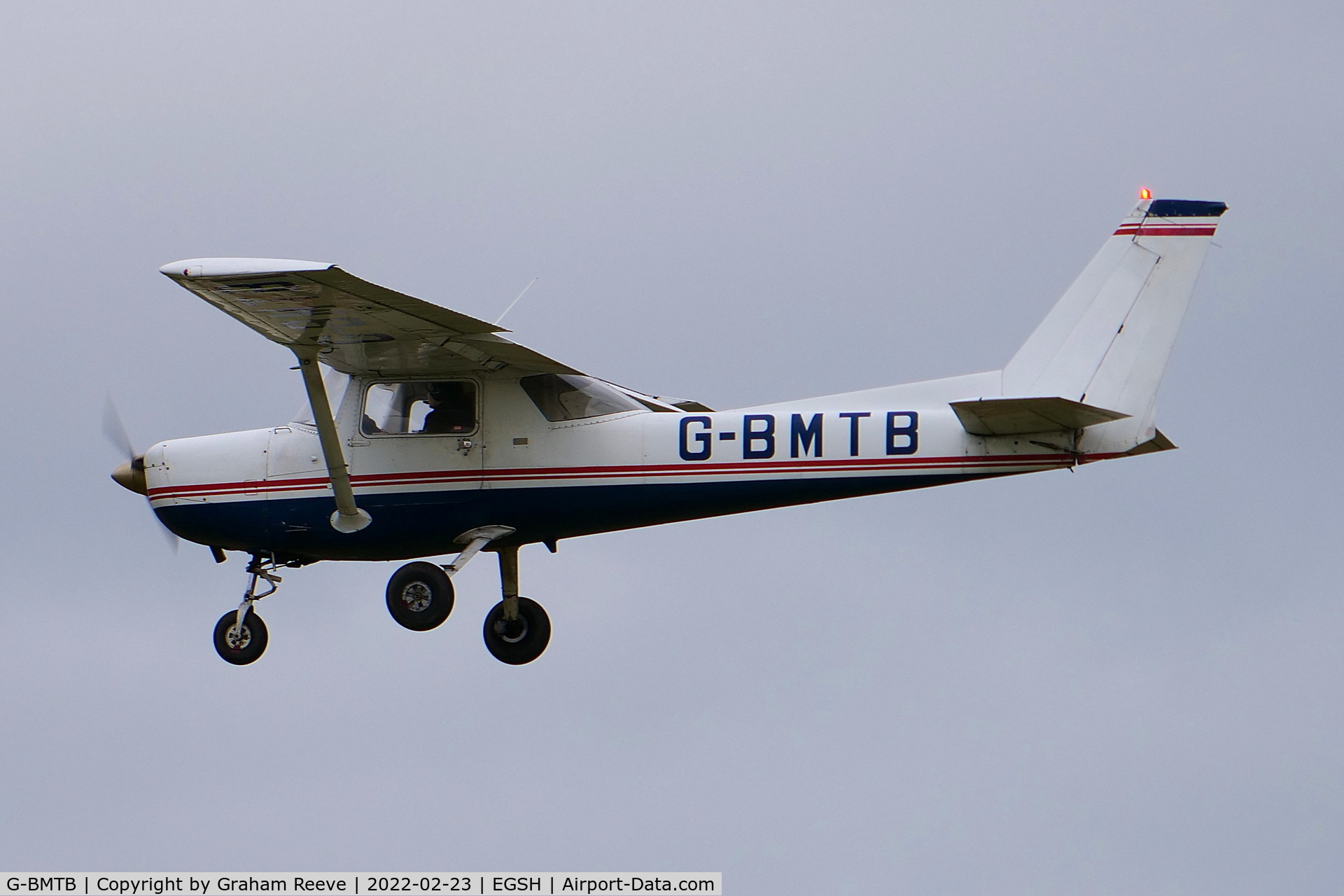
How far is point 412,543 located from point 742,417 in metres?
3.31

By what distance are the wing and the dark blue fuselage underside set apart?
3.95 feet

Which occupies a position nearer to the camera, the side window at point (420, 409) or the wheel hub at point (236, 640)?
the side window at point (420, 409)

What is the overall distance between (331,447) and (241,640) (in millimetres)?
2325

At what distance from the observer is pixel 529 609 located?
70.7 ft

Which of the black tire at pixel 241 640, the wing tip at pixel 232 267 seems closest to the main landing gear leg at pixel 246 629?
the black tire at pixel 241 640

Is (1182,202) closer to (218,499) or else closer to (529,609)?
(529,609)

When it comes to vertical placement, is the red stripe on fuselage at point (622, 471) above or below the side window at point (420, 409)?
below

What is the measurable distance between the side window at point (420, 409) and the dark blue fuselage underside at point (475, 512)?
61cm

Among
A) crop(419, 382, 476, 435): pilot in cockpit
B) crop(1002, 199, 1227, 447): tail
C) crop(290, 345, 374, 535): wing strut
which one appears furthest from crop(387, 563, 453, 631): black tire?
crop(1002, 199, 1227, 447): tail

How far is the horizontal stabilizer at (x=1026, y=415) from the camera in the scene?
18609mm

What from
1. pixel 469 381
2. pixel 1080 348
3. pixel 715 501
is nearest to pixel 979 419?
pixel 1080 348

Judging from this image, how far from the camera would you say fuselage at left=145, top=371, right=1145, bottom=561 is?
768 inches

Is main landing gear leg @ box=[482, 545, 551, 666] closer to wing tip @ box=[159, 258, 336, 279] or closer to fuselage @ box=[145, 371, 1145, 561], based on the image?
fuselage @ box=[145, 371, 1145, 561]

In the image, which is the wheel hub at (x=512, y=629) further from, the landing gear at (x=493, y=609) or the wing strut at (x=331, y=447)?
the wing strut at (x=331, y=447)
